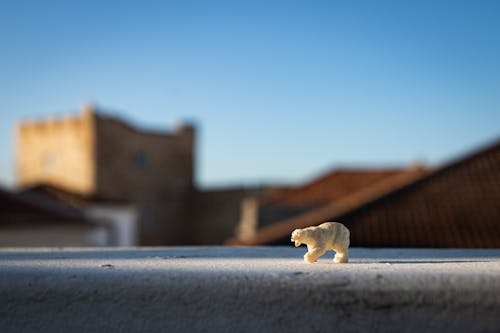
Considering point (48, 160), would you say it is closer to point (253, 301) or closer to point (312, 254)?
point (312, 254)

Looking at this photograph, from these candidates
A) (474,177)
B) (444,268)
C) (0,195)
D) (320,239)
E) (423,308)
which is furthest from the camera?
(0,195)

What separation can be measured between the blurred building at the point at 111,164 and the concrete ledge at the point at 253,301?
23015 millimetres

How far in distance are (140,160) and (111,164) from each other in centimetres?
197

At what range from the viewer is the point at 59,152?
26531mm

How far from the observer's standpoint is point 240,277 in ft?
4.84

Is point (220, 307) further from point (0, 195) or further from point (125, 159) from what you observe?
point (125, 159)

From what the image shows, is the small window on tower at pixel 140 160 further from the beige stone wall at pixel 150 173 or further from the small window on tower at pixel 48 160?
the small window on tower at pixel 48 160

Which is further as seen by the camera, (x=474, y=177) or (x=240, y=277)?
(x=474, y=177)

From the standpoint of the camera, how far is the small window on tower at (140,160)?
2786 cm

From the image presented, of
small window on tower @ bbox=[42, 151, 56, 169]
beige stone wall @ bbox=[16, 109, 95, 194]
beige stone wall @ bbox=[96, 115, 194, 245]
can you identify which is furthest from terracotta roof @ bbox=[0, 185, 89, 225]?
small window on tower @ bbox=[42, 151, 56, 169]

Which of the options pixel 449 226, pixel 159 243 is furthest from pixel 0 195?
pixel 159 243

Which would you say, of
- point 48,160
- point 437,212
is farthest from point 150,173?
point 437,212

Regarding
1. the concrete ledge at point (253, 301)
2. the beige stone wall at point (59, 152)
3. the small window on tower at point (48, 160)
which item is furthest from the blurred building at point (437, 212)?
the small window on tower at point (48, 160)

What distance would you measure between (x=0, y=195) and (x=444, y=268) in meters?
10.6
